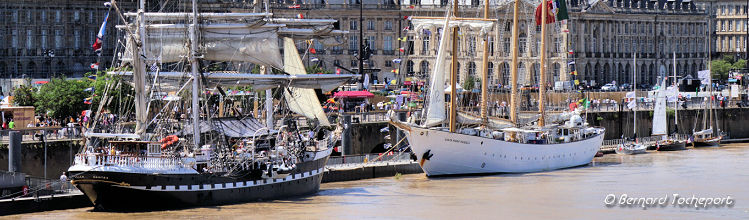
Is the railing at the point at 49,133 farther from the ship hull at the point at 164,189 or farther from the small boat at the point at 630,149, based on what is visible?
the small boat at the point at 630,149

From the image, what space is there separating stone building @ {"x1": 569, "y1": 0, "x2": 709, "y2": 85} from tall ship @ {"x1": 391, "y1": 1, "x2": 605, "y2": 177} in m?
81.1

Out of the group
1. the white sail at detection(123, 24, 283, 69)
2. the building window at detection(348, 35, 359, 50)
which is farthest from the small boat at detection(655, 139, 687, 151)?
the building window at detection(348, 35, 359, 50)

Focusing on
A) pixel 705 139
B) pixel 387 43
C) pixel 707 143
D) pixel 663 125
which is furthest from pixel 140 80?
pixel 387 43

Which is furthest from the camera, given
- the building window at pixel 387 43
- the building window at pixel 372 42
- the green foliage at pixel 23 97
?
the building window at pixel 387 43

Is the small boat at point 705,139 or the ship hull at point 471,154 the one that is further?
the small boat at point 705,139

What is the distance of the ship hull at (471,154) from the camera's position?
268 ft

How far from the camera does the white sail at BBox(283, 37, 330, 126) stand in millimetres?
80000

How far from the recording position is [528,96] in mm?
123938

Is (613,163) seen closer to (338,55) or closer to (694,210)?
(694,210)

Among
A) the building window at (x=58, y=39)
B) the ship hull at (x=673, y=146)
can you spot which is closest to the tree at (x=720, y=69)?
the building window at (x=58, y=39)

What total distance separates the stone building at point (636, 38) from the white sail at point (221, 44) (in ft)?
329

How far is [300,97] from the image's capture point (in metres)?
80.3

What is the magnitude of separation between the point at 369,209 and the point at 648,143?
48433 millimetres

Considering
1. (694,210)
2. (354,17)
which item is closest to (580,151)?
(694,210)
